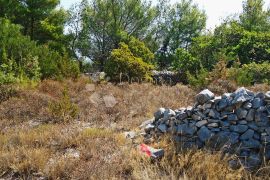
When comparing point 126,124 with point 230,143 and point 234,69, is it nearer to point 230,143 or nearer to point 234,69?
point 230,143

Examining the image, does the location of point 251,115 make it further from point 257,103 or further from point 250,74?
point 250,74

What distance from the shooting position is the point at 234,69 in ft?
42.3

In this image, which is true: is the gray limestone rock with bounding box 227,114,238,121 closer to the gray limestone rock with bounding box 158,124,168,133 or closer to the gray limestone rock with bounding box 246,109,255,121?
the gray limestone rock with bounding box 246,109,255,121

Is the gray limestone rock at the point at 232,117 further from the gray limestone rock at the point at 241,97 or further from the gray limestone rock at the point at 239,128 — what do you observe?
the gray limestone rock at the point at 241,97

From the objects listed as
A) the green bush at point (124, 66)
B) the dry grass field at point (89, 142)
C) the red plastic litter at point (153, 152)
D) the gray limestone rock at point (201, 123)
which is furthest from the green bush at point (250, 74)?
the red plastic litter at point (153, 152)

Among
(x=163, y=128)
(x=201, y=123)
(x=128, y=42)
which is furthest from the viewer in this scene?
(x=128, y=42)

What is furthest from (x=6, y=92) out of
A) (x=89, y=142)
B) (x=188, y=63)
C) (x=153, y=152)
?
(x=188, y=63)

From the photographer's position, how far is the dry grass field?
539 centimetres

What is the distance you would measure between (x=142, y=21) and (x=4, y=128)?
2022cm

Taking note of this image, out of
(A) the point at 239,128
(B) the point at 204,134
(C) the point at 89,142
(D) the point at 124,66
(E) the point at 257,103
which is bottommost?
(C) the point at 89,142

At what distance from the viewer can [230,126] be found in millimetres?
6348

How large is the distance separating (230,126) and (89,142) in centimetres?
261

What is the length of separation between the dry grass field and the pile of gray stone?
0.35m

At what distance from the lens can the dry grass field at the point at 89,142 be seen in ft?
17.7
